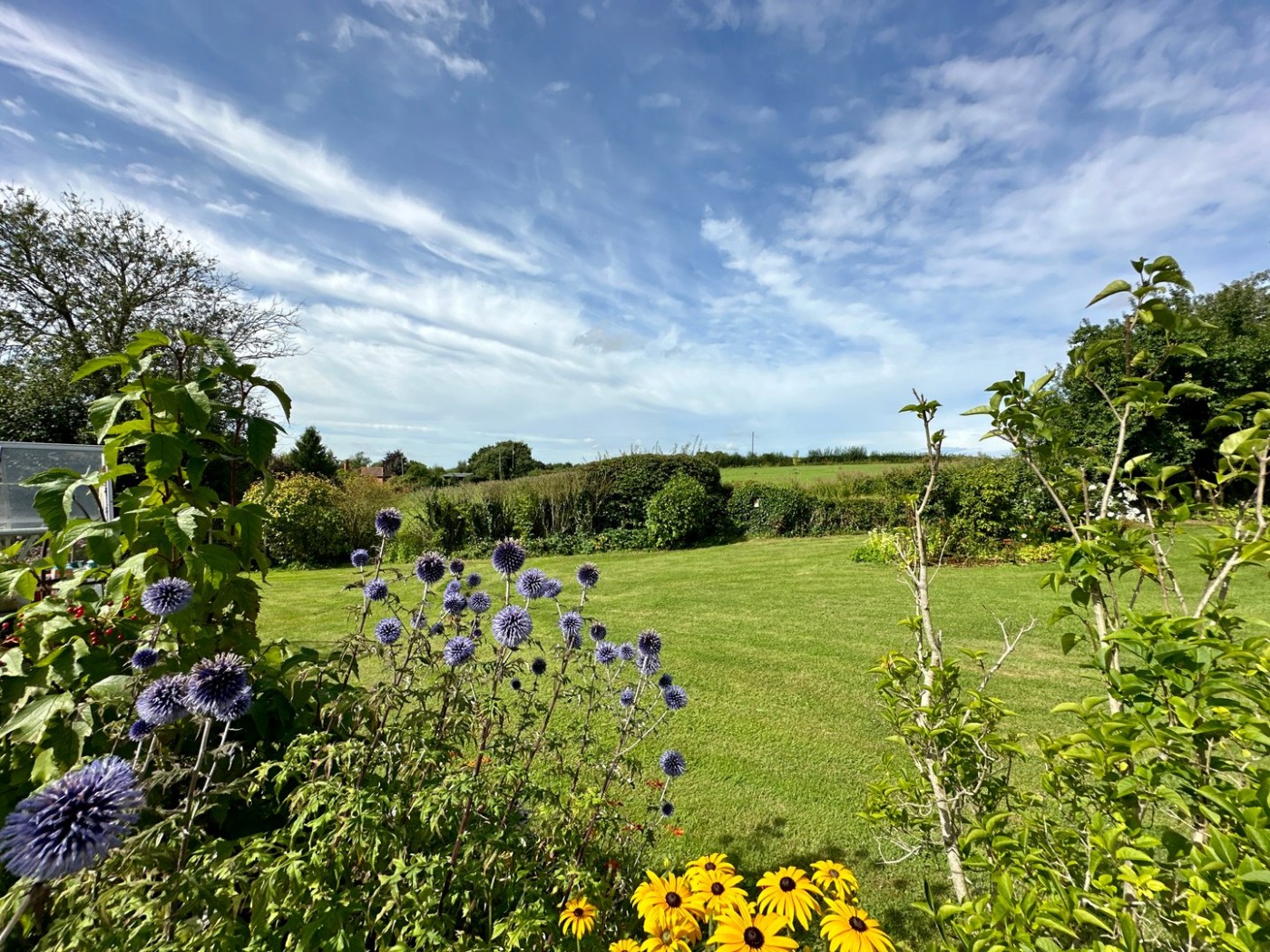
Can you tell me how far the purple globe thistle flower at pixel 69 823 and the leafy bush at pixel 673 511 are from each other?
14078 mm

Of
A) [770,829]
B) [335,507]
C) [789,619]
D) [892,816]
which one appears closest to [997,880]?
[892,816]

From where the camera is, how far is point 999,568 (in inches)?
431

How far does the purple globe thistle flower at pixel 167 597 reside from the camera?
1.54 metres

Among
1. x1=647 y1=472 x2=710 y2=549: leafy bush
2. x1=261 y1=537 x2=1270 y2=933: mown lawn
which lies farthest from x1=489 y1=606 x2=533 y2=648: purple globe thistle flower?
x1=647 y1=472 x2=710 y2=549: leafy bush

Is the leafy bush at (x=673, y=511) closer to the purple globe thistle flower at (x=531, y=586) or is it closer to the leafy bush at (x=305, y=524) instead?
the leafy bush at (x=305, y=524)

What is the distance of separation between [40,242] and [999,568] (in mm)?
24715

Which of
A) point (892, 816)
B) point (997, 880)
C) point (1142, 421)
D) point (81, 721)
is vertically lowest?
point (892, 816)

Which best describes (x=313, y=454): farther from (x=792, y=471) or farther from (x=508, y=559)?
(x=508, y=559)

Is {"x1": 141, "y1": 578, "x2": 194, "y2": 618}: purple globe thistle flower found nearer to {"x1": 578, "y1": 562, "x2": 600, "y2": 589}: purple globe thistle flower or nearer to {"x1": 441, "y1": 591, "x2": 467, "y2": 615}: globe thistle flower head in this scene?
{"x1": 441, "y1": 591, "x2": 467, "y2": 615}: globe thistle flower head

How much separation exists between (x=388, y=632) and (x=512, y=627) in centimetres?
72

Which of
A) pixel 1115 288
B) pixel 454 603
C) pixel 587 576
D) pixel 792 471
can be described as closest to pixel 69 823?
pixel 454 603

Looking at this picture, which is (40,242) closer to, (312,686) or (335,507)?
(335,507)

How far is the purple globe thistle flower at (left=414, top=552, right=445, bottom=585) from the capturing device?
240 centimetres

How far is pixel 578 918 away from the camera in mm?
1566
